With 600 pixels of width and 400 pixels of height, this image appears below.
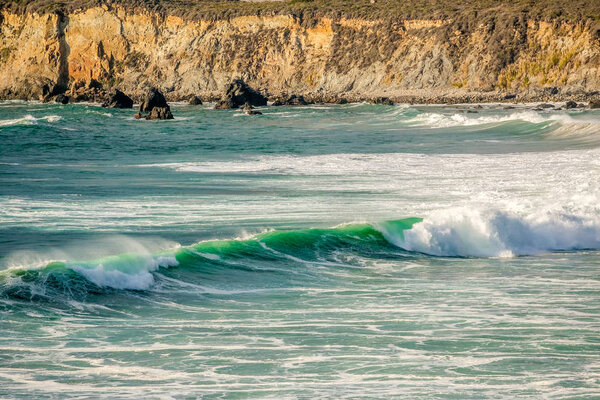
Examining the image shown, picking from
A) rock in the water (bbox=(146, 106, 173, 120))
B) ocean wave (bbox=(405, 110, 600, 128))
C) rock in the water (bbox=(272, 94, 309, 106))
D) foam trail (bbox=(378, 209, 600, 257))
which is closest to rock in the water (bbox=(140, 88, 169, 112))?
rock in the water (bbox=(146, 106, 173, 120))

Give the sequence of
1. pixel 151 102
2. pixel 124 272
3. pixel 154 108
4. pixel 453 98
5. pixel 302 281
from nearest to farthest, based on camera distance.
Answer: pixel 124 272 < pixel 302 281 < pixel 154 108 < pixel 151 102 < pixel 453 98

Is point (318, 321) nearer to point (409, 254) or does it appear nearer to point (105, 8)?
point (409, 254)

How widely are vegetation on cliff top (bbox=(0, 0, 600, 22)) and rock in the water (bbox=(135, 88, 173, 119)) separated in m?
38.3

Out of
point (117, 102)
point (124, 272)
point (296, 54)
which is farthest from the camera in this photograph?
point (296, 54)

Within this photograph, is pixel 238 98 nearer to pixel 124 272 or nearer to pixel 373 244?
pixel 373 244

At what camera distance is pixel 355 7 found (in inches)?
3664

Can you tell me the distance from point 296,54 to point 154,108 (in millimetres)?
40869

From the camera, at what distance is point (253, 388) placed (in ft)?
24.1

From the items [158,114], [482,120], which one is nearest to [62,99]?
[158,114]

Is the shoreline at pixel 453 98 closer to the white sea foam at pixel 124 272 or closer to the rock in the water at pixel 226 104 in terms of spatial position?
the rock in the water at pixel 226 104

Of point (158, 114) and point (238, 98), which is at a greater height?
point (238, 98)

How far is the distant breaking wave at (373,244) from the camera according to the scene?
11.1m

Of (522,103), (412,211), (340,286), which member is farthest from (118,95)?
(340,286)

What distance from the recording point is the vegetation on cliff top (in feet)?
264
